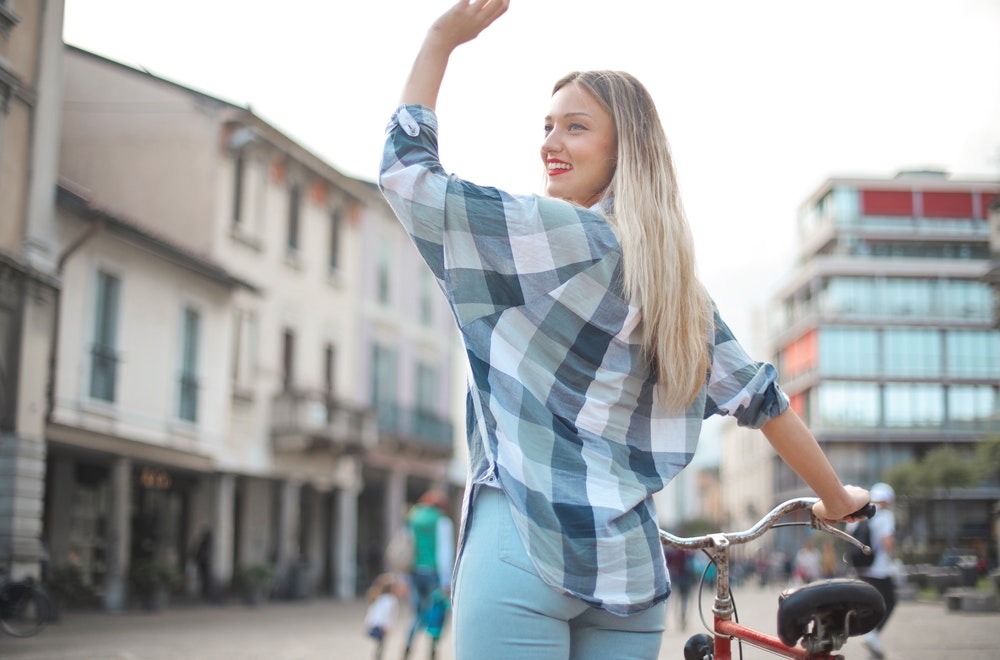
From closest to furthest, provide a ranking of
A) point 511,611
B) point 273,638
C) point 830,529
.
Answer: point 511,611 < point 830,529 < point 273,638

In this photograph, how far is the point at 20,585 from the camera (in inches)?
567

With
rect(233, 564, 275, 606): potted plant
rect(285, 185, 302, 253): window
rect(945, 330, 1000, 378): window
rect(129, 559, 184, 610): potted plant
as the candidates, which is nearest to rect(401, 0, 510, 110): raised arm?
rect(129, 559, 184, 610): potted plant

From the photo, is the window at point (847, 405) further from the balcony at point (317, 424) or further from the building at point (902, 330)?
the balcony at point (317, 424)

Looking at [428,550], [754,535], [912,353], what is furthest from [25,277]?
[912,353]

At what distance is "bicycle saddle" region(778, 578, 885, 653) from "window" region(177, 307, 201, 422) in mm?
24345

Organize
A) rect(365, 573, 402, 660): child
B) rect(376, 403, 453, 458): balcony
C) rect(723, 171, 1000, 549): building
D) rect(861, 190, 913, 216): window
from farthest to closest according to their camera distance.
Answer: rect(861, 190, 913, 216): window, rect(723, 171, 1000, 549): building, rect(376, 403, 453, 458): balcony, rect(365, 573, 402, 660): child

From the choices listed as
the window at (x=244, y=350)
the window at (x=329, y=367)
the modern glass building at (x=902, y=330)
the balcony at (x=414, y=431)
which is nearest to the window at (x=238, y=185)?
the window at (x=244, y=350)

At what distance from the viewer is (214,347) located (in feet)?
88.2

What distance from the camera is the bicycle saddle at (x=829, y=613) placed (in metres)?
2.05

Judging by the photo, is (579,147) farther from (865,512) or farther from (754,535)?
(754,535)

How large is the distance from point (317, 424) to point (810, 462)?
1133 inches

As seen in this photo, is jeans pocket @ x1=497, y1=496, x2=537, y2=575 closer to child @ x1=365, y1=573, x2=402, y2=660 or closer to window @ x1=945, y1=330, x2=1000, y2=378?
child @ x1=365, y1=573, x2=402, y2=660

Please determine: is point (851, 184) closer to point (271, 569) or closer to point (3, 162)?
point (271, 569)

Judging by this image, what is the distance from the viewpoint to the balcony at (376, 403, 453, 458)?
36094 millimetres
